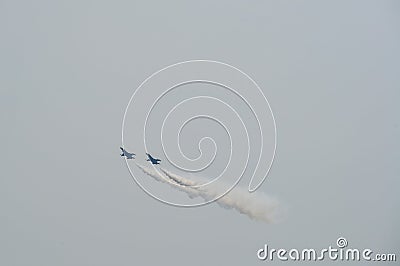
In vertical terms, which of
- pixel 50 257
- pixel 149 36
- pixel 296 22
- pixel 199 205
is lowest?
pixel 50 257

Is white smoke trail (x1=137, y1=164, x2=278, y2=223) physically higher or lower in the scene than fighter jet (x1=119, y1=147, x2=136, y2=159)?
lower

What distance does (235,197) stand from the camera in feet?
5.94

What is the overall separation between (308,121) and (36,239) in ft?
3.63

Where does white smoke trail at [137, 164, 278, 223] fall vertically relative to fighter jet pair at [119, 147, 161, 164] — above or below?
below

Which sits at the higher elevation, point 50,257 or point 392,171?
point 392,171

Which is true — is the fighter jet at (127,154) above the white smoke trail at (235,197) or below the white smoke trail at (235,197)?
above

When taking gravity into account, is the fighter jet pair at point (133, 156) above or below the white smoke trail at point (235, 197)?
above

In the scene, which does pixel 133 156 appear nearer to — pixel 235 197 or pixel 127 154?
pixel 127 154

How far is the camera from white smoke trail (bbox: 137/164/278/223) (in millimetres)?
1807

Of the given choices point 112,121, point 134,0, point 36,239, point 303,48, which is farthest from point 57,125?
point 303,48

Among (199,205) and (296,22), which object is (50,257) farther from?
(296,22)

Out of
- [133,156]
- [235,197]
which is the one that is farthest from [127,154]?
[235,197]

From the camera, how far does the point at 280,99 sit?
183 centimetres

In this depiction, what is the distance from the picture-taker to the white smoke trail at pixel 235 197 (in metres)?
1.81
